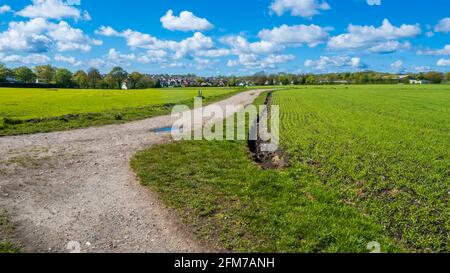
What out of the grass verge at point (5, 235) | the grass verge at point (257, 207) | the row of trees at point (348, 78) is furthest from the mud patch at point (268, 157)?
the row of trees at point (348, 78)

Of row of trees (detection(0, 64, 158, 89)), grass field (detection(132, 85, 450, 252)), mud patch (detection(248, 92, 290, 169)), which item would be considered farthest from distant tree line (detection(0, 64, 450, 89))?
grass field (detection(132, 85, 450, 252))

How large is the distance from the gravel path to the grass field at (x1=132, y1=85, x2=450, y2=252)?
60 cm

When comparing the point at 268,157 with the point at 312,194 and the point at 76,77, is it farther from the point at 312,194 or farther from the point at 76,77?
the point at 76,77

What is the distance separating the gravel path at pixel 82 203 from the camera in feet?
21.6

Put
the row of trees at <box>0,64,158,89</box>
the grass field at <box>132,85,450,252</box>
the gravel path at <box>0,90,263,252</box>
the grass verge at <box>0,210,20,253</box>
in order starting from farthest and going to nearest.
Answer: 1. the row of trees at <box>0,64,158,89</box>
2. the grass field at <box>132,85,450,252</box>
3. the gravel path at <box>0,90,263,252</box>
4. the grass verge at <box>0,210,20,253</box>

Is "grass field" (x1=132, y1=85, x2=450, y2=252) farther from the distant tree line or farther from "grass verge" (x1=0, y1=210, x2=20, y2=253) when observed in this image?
the distant tree line

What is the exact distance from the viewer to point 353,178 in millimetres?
10719

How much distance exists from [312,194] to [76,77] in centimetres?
12941

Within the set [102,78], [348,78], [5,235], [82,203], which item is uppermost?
[348,78]

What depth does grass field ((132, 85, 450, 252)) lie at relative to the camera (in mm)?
6879

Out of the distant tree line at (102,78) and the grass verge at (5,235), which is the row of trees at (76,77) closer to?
the distant tree line at (102,78)

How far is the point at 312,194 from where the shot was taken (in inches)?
366

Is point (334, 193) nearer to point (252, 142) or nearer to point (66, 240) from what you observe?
point (66, 240)

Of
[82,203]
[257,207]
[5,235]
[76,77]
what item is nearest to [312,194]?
[257,207]
